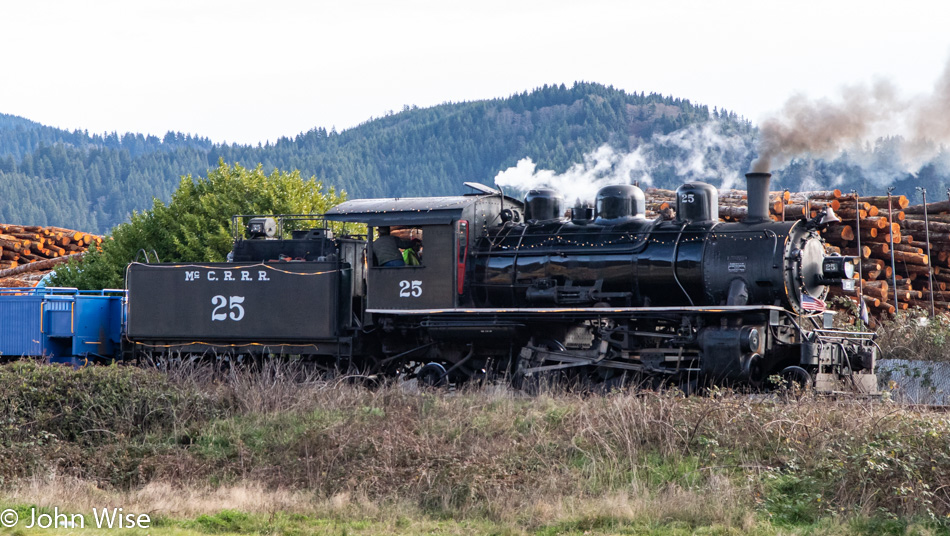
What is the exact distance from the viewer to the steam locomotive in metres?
12.3

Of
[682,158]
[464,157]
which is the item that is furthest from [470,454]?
[464,157]

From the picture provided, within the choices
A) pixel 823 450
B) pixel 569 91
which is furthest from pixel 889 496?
pixel 569 91

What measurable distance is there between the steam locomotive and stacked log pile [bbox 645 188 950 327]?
6137 millimetres

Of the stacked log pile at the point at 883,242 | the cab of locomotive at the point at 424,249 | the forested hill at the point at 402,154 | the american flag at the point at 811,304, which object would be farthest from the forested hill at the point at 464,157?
the cab of locomotive at the point at 424,249

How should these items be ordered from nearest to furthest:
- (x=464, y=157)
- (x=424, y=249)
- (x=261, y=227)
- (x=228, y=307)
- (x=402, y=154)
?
(x=424, y=249) → (x=228, y=307) → (x=261, y=227) → (x=464, y=157) → (x=402, y=154)

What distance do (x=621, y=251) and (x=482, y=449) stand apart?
15.0ft

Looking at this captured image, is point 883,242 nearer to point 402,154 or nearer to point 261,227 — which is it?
point 261,227

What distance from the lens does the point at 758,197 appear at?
13148mm

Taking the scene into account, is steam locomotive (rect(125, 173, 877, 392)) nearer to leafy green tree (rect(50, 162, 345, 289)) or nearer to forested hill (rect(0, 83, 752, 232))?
leafy green tree (rect(50, 162, 345, 289))

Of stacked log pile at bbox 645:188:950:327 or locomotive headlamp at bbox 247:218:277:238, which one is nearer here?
locomotive headlamp at bbox 247:218:277:238

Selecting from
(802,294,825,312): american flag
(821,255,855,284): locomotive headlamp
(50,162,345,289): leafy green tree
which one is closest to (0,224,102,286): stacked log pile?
(50,162,345,289): leafy green tree

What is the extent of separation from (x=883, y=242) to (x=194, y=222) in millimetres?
18303

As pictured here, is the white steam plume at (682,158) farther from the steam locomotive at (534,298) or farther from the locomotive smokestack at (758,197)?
the locomotive smokestack at (758,197)

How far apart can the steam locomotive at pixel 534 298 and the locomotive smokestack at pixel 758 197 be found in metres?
0.02
